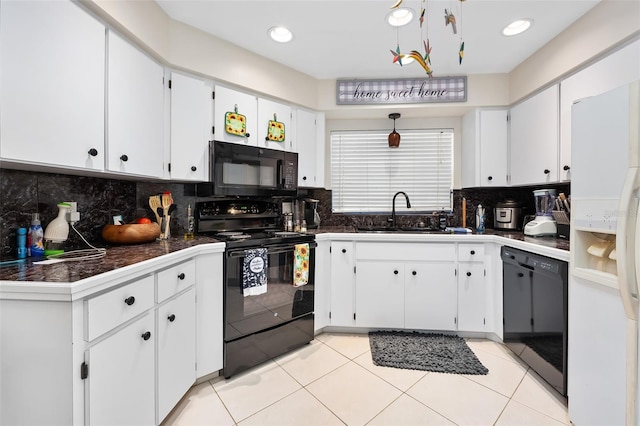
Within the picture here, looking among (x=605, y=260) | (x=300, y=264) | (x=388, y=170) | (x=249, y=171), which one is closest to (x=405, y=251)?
(x=300, y=264)

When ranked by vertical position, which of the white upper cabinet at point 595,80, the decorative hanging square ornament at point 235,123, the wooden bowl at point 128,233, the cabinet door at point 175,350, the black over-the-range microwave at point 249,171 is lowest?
the cabinet door at point 175,350

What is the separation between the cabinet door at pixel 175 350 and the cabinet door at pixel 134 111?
2.82 ft

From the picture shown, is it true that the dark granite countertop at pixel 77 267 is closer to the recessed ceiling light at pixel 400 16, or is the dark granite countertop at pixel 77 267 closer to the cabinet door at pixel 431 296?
the cabinet door at pixel 431 296

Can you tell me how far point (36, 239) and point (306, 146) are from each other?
2.00 m

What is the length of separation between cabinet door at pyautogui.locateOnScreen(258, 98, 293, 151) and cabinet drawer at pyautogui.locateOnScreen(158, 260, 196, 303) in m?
1.21

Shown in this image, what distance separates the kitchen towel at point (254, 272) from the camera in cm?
181

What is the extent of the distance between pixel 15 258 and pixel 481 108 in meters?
3.58

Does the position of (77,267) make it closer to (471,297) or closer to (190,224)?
(190,224)

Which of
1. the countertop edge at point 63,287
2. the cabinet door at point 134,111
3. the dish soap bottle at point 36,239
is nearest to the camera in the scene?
the countertop edge at point 63,287

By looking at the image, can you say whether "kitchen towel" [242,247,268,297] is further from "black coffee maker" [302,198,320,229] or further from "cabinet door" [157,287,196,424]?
"black coffee maker" [302,198,320,229]

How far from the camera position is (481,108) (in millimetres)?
2510

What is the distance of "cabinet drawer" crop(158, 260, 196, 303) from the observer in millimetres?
1344

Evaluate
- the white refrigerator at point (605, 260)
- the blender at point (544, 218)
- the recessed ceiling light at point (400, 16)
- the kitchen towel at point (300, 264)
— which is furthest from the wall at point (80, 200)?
the blender at point (544, 218)

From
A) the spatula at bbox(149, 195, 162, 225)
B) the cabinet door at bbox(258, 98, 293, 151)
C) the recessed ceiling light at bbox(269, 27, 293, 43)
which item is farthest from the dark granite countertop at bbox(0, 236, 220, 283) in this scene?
the recessed ceiling light at bbox(269, 27, 293, 43)
